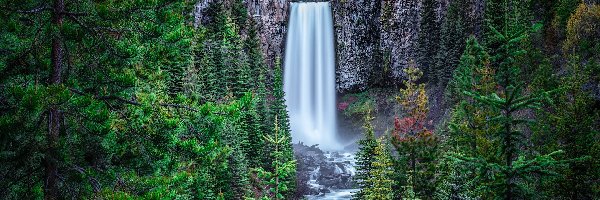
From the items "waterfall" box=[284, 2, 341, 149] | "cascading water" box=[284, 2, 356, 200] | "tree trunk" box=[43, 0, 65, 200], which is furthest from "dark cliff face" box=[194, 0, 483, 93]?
"tree trunk" box=[43, 0, 65, 200]

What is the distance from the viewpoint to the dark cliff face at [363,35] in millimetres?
62656

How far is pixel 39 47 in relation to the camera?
280 inches

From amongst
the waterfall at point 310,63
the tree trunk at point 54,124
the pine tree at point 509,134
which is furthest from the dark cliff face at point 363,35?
the tree trunk at point 54,124

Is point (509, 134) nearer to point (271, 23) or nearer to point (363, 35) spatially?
point (363, 35)

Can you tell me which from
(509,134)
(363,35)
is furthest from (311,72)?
(509,134)

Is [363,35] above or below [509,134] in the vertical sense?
above

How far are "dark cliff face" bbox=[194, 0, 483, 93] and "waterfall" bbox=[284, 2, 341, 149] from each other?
142cm

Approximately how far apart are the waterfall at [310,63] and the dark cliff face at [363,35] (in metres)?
1.42

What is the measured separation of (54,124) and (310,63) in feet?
198

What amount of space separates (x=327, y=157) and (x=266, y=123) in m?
12.0

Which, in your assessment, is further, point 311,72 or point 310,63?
point 310,63

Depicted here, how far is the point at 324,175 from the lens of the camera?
4253 cm

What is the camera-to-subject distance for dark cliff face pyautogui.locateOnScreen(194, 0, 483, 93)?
62.7 meters

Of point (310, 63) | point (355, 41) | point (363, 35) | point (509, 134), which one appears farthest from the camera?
point (355, 41)
